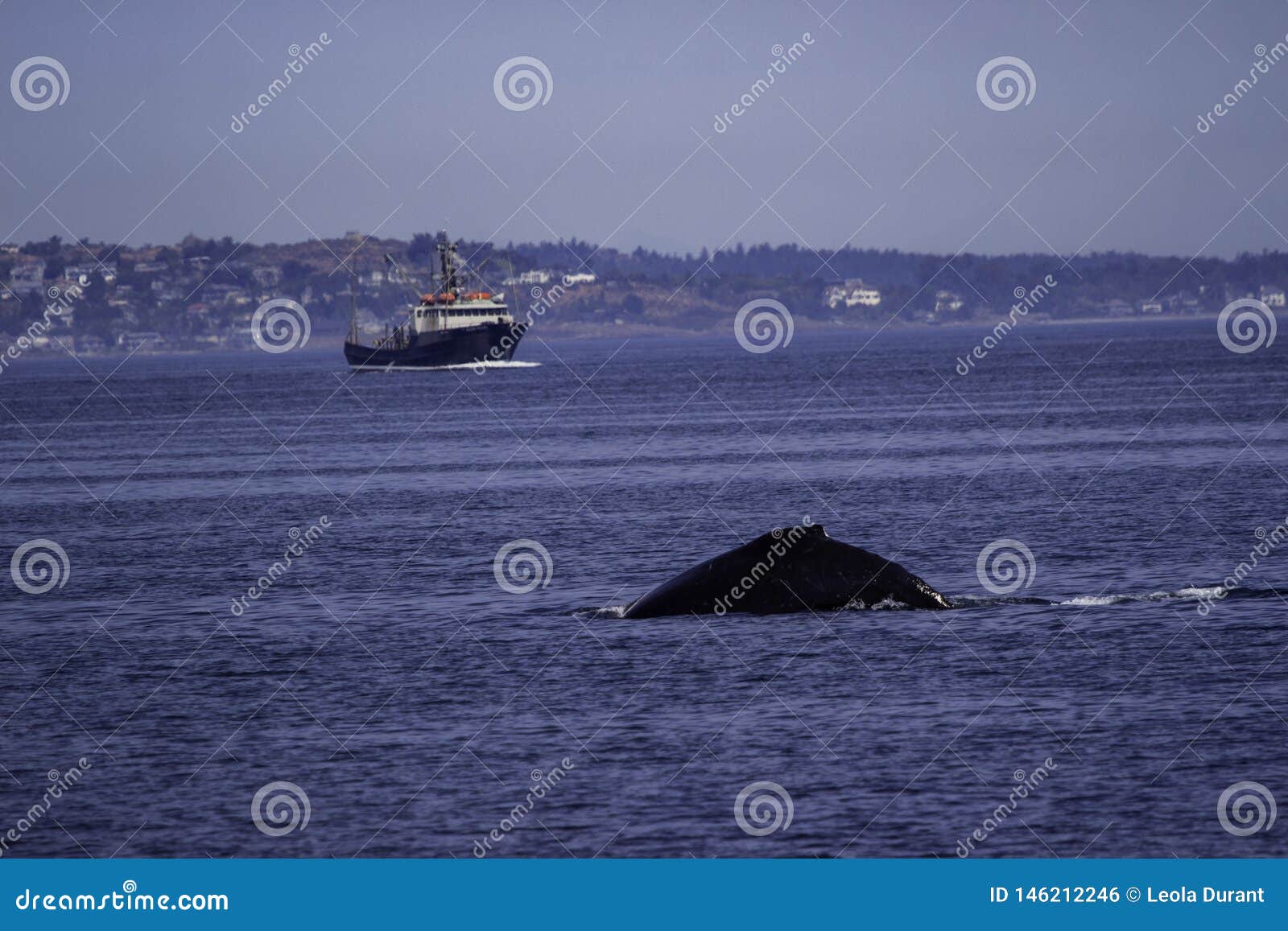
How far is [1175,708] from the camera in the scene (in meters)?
20.6

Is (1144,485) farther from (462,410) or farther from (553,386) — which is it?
(553,386)

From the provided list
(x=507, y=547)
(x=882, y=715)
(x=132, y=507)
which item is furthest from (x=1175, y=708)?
(x=132, y=507)

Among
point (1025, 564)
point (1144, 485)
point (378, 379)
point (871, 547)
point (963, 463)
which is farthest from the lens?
point (378, 379)

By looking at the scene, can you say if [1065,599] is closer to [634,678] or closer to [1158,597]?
[1158,597]

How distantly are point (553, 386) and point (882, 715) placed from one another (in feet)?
466
